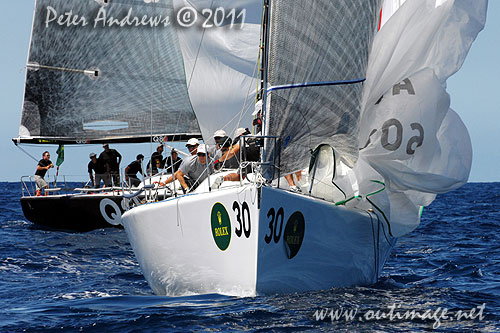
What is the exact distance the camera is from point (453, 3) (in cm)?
815

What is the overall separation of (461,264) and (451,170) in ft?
8.98

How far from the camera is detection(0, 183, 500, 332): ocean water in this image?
19.5 feet

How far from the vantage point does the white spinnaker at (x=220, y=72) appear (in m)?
11.8

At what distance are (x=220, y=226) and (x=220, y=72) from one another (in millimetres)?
5716

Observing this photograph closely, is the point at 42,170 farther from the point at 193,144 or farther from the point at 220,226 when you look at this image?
the point at 220,226

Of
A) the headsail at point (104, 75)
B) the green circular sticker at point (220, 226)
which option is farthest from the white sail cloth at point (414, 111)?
the headsail at point (104, 75)

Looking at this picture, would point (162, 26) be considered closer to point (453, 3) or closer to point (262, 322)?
point (453, 3)

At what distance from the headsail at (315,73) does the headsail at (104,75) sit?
9.20 meters

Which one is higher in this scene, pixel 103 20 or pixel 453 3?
pixel 103 20

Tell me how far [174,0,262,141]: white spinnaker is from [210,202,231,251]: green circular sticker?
4827 mm

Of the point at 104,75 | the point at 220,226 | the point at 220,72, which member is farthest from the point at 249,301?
the point at 104,75

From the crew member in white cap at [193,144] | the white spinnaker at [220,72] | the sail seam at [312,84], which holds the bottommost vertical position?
the crew member in white cap at [193,144]

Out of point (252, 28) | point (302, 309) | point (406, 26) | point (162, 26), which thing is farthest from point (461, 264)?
point (162, 26)

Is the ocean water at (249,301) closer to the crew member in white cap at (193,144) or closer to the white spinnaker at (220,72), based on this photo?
the crew member in white cap at (193,144)
